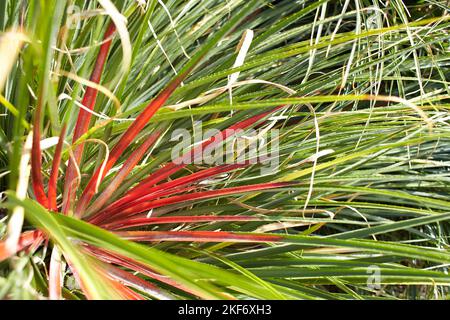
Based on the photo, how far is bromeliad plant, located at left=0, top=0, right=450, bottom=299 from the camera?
0.66 m

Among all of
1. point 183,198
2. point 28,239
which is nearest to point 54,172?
point 28,239

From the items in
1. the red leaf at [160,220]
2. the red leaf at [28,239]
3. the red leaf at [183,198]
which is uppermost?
the red leaf at [183,198]

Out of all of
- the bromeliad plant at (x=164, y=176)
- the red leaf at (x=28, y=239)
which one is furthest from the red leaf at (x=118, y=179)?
the red leaf at (x=28, y=239)

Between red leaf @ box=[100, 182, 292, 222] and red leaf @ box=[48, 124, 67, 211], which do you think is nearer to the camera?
red leaf @ box=[48, 124, 67, 211]

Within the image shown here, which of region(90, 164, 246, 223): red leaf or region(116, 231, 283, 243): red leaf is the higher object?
region(90, 164, 246, 223): red leaf

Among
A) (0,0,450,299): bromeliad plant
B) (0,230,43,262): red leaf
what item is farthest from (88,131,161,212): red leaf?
(0,230,43,262): red leaf

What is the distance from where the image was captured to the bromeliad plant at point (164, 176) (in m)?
0.66

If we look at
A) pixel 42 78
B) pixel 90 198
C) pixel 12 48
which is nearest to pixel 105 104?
pixel 90 198

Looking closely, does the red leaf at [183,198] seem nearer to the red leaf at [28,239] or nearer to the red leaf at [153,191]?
the red leaf at [153,191]

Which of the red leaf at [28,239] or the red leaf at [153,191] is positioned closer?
the red leaf at [28,239]

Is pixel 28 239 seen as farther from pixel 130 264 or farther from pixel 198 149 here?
pixel 198 149

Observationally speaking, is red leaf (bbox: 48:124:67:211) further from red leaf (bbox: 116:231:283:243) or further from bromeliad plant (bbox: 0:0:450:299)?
red leaf (bbox: 116:231:283:243)

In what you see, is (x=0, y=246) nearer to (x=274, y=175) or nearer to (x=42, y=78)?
(x=42, y=78)
